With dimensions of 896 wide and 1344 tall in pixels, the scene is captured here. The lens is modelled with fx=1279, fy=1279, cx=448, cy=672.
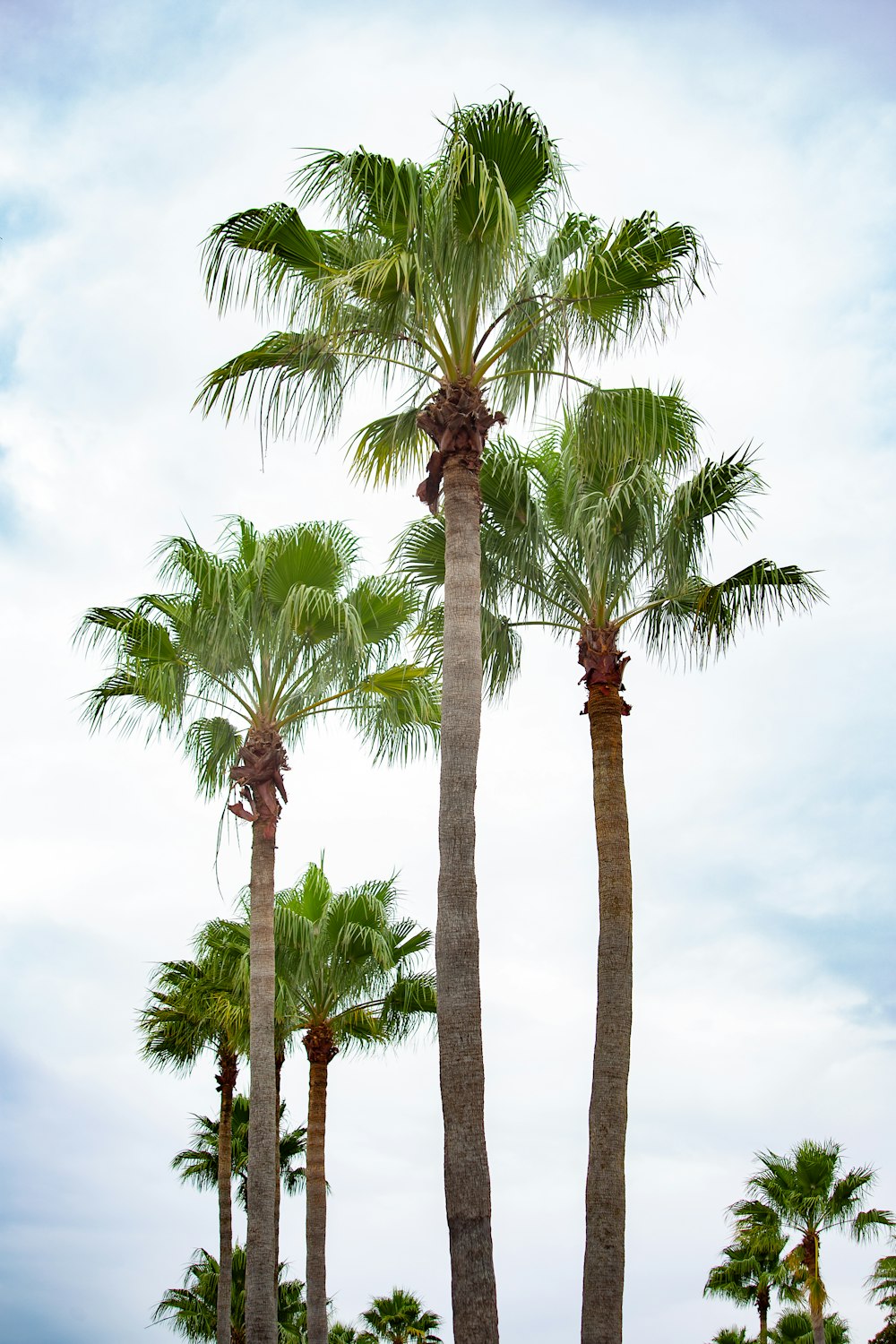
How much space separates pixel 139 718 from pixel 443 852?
8.47 meters

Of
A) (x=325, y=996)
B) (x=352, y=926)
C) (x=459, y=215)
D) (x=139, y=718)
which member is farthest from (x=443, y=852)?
(x=325, y=996)

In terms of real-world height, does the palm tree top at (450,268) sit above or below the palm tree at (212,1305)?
above

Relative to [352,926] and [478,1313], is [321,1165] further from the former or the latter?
[478,1313]

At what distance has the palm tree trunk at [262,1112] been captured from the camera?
A: 13406 mm

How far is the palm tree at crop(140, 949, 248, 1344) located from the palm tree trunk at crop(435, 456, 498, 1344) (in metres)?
13.2

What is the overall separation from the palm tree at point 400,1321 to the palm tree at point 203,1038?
7489mm

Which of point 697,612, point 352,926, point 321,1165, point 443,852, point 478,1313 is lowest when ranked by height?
point 478,1313

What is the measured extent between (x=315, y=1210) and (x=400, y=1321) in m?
12.1

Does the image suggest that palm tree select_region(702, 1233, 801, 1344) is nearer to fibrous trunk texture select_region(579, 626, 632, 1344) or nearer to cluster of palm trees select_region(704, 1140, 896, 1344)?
cluster of palm trees select_region(704, 1140, 896, 1344)

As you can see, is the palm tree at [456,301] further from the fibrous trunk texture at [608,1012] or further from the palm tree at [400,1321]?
the palm tree at [400,1321]

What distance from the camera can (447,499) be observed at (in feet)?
34.8

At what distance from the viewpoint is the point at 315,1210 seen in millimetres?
19672

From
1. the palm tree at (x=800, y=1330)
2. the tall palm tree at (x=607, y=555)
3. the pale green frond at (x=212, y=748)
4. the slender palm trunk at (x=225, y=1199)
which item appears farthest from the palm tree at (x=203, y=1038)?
the palm tree at (x=800, y=1330)

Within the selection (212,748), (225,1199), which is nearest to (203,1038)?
(225,1199)
